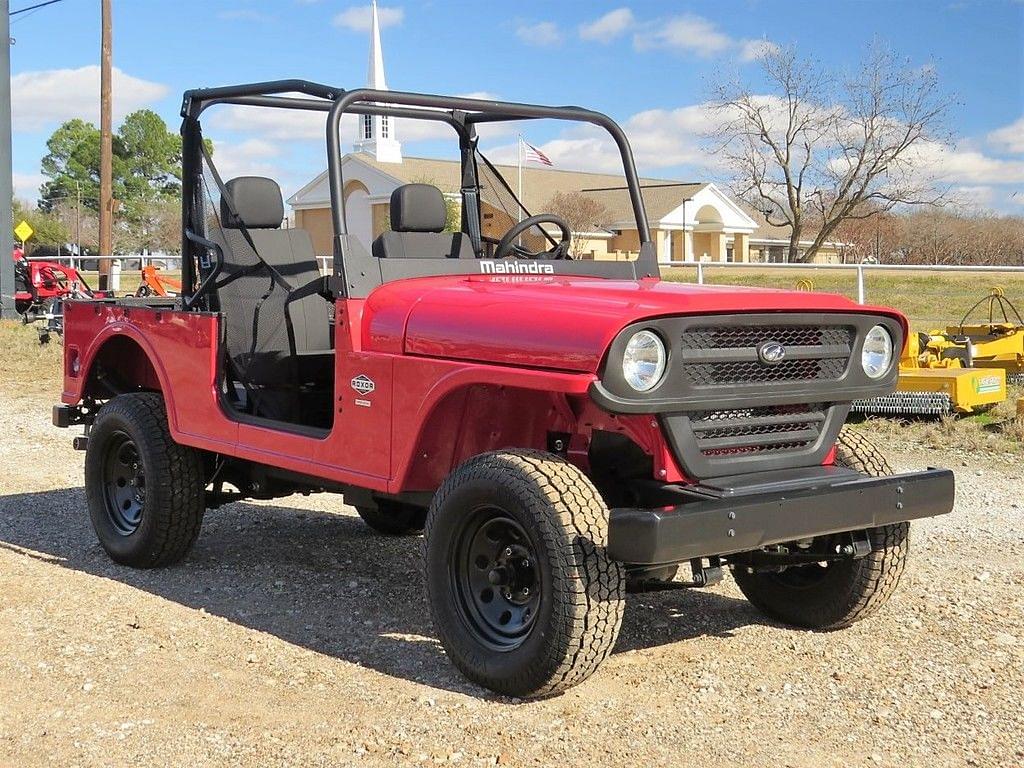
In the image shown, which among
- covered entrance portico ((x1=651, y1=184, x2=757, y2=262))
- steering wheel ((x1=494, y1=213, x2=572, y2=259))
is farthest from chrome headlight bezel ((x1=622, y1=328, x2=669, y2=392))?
covered entrance portico ((x1=651, y1=184, x2=757, y2=262))

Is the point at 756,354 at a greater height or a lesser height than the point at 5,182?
lesser

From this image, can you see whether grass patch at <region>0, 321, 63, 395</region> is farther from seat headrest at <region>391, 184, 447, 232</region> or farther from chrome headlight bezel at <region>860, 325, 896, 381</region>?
chrome headlight bezel at <region>860, 325, 896, 381</region>

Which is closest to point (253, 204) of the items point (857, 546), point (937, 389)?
point (857, 546)

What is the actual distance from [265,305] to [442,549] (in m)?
2.00

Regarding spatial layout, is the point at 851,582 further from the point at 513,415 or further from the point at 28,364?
the point at 28,364

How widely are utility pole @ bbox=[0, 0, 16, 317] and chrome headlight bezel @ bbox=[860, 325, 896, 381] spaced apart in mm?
23258

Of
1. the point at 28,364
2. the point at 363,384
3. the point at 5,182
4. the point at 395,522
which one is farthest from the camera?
the point at 5,182

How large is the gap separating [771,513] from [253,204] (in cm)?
309

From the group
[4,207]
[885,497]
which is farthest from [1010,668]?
[4,207]

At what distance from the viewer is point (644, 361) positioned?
4078 mm

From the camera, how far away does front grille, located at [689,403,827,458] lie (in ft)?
14.2

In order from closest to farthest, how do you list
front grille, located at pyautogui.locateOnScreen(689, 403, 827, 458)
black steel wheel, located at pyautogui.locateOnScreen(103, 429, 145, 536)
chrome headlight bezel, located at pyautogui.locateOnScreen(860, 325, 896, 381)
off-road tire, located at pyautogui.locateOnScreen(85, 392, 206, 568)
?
front grille, located at pyautogui.locateOnScreen(689, 403, 827, 458)
chrome headlight bezel, located at pyautogui.locateOnScreen(860, 325, 896, 381)
off-road tire, located at pyautogui.locateOnScreen(85, 392, 206, 568)
black steel wheel, located at pyautogui.locateOnScreen(103, 429, 145, 536)

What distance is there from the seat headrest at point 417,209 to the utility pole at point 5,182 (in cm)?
2132

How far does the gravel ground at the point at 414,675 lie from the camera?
392cm
